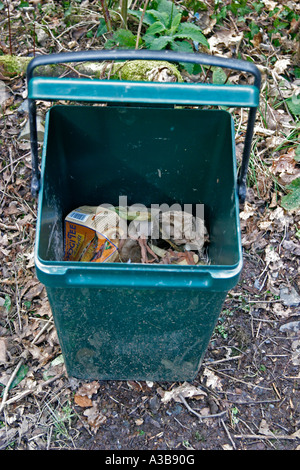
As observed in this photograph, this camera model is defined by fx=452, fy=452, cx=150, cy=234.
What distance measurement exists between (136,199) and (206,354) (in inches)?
30.9

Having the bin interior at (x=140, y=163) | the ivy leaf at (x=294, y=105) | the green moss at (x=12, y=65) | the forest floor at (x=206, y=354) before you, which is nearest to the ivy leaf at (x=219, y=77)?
the forest floor at (x=206, y=354)

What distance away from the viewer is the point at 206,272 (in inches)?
50.4

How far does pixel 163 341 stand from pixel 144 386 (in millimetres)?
419

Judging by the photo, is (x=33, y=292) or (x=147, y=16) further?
(x=147, y=16)

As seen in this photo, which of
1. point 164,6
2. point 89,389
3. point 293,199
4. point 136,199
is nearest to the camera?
point 89,389

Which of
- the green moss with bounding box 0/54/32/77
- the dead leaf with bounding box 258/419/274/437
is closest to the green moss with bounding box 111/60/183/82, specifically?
the green moss with bounding box 0/54/32/77

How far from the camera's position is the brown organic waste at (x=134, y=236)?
190 centimetres

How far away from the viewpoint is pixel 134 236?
2031 mm

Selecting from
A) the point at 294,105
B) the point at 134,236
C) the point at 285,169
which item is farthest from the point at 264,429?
the point at 294,105

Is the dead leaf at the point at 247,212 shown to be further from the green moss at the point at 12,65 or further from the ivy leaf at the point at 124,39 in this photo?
the green moss at the point at 12,65

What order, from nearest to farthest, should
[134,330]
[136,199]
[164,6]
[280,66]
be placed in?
[134,330] < [136,199] < [164,6] < [280,66]

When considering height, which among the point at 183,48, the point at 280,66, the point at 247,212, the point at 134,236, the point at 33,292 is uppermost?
the point at 183,48

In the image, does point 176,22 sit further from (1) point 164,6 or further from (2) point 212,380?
(2) point 212,380

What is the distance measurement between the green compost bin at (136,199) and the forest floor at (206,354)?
0.13m
